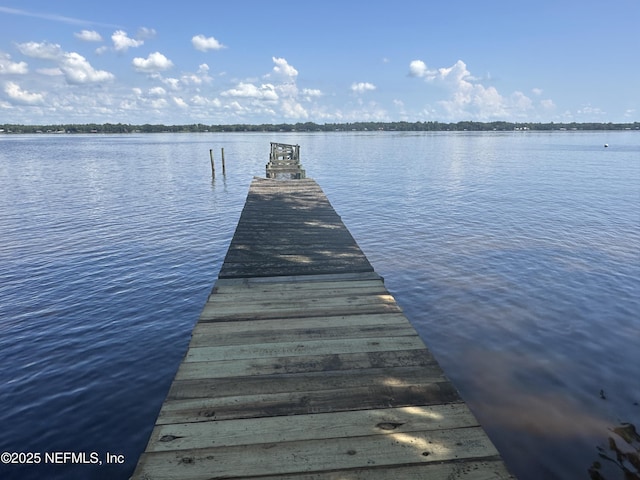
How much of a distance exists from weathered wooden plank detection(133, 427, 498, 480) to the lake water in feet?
11.2

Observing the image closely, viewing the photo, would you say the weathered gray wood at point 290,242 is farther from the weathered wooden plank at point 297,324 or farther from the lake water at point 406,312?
the weathered wooden plank at point 297,324

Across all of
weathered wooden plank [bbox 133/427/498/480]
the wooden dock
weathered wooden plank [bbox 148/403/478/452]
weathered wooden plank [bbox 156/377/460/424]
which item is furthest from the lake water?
weathered wooden plank [bbox 133/427/498/480]

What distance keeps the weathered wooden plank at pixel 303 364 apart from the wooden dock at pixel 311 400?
14 mm

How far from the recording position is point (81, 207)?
27.6 metres

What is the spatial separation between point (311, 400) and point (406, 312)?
776 cm

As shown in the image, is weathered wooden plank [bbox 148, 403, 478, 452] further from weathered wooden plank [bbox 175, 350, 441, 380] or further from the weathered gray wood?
the weathered gray wood

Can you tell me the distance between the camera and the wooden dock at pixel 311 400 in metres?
3.71

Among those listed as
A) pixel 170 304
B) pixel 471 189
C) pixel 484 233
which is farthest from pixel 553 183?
pixel 170 304

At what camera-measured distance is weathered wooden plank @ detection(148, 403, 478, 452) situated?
3996 millimetres

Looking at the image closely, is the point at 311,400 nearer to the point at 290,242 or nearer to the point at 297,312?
the point at 297,312

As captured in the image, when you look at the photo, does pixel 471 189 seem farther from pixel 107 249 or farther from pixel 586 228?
pixel 107 249

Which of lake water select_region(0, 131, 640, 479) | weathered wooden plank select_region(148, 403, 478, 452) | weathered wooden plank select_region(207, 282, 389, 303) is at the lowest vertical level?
lake water select_region(0, 131, 640, 479)

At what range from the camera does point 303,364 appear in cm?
539

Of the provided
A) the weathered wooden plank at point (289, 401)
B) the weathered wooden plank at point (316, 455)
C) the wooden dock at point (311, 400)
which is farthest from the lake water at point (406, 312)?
the weathered wooden plank at point (316, 455)
